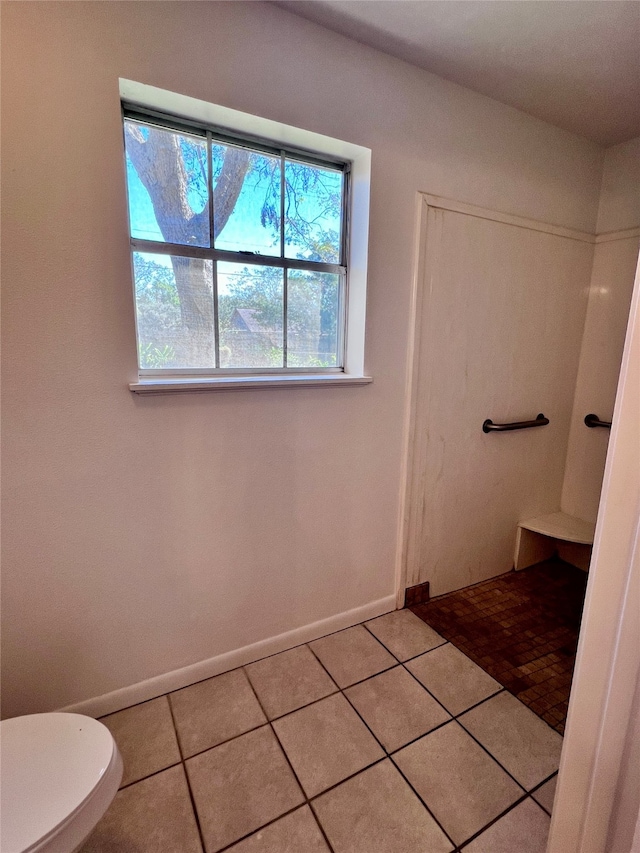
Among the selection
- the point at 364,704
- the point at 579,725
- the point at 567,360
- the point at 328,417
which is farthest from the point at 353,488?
the point at 567,360

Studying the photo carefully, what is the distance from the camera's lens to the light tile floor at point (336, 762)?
43.7 inches

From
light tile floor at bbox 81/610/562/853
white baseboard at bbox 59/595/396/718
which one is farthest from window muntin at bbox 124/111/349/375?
light tile floor at bbox 81/610/562/853

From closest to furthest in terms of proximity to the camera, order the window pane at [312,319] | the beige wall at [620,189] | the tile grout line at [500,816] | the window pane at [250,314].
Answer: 1. the tile grout line at [500,816]
2. the window pane at [250,314]
3. the window pane at [312,319]
4. the beige wall at [620,189]

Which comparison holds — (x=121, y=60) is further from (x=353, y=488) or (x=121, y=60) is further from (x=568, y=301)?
(x=568, y=301)

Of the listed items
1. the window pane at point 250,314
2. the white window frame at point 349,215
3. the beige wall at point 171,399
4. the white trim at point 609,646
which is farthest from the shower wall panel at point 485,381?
the white trim at point 609,646

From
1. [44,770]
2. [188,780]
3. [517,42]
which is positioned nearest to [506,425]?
[517,42]

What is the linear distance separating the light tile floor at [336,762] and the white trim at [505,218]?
1.93 metres

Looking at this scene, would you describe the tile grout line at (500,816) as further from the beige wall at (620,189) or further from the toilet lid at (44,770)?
the beige wall at (620,189)

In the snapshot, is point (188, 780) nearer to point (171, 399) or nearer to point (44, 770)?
point (44, 770)

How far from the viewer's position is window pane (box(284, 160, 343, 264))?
1.61 metres

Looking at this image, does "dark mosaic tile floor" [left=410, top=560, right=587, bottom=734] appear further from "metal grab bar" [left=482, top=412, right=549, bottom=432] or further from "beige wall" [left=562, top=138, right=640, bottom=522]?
"metal grab bar" [left=482, top=412, right=549, bottom=432]

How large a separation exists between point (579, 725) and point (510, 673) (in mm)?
990

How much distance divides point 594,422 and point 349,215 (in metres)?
1.77

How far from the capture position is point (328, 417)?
1.69 m
